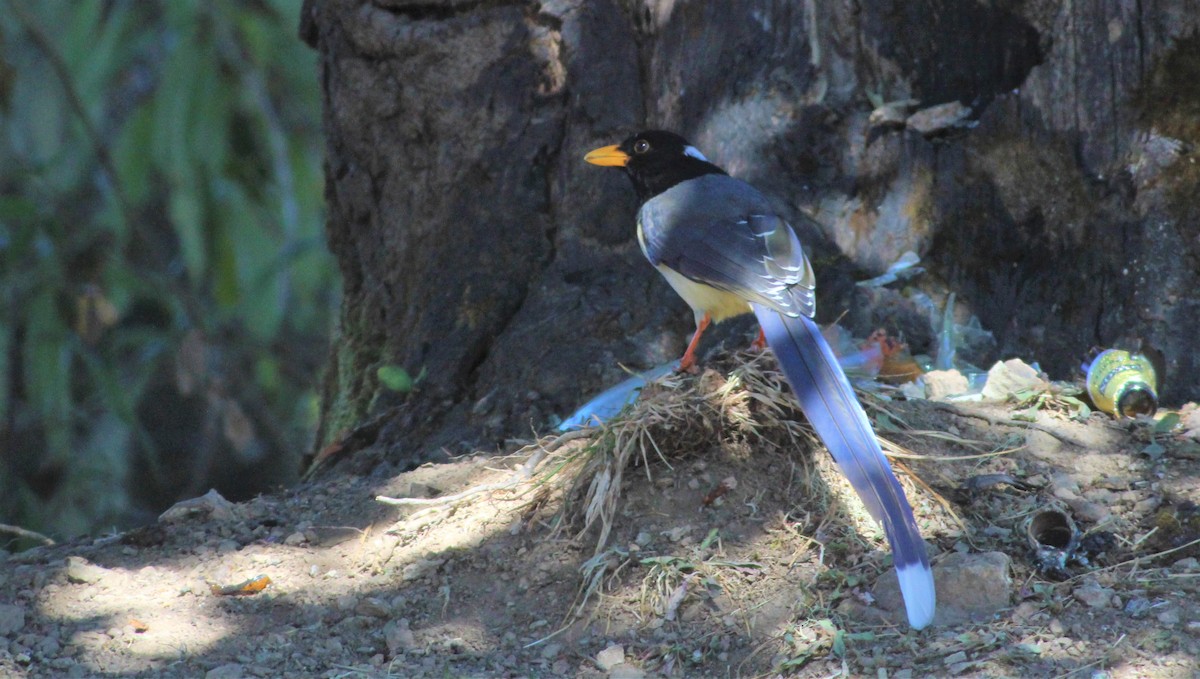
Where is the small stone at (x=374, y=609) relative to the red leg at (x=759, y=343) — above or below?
below

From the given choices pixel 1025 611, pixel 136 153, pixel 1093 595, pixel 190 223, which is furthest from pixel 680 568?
pixel 136 153

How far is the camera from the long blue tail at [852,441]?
2.78 m

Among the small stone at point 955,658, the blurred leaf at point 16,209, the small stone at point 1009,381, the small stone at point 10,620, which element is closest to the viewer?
the small stone at point 955,658

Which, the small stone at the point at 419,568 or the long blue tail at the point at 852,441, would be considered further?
the small stone at the point at 419,568

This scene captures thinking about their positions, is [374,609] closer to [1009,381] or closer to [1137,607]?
[1137,607]

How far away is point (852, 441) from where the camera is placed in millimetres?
3088

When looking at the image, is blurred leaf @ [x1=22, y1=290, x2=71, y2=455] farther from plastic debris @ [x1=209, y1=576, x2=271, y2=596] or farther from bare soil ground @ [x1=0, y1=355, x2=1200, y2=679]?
plastic debris @ [x1=209, y1=576, x2=271, y2=596]

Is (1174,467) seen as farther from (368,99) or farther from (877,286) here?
(368,99)

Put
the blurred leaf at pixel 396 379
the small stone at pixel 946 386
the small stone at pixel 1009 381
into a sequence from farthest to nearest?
the blurred leaf at pixel 396 379
the small stone at pixel 946 386
the small stone at pixel 1009 381

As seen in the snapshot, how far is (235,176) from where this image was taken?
24.4ft

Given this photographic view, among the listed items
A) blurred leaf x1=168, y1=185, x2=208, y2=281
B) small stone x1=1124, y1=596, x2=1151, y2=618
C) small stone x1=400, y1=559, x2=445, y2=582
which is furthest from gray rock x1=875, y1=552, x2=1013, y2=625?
blurred leaf x1=168, y1=185, x2=208, y2=281

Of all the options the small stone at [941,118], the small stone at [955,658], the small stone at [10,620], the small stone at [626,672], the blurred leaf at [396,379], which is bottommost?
the blurred leaf at [396,379]

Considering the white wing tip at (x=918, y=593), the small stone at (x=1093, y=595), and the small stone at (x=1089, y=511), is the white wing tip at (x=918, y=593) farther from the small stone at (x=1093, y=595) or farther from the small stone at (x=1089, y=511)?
the small stone at (x=1089, y=511)

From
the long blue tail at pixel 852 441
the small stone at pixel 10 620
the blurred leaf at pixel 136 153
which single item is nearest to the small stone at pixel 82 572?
the small stone at pixel 10 620
